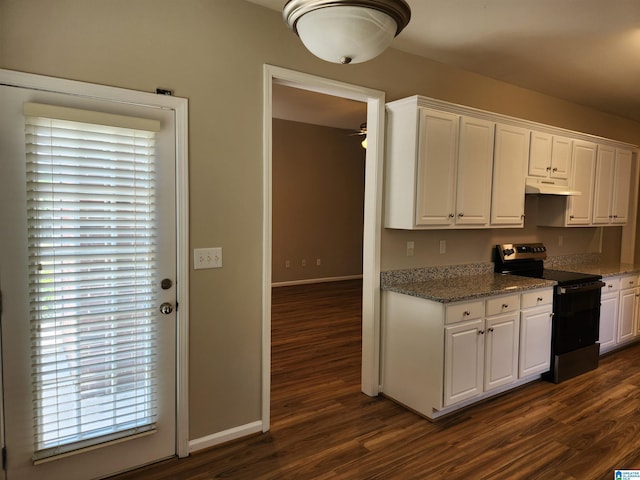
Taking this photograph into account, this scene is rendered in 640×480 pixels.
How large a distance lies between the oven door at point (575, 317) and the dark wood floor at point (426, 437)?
0.32m

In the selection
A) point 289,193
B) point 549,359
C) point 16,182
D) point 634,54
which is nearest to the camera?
point 16,182

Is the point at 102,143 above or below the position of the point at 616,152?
below

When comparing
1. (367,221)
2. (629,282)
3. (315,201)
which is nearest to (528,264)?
(629,282)

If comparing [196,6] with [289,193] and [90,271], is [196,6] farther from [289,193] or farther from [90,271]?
[289,193]

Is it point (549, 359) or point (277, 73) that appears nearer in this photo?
point (277, 73)

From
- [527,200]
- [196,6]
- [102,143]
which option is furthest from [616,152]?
[102,143]

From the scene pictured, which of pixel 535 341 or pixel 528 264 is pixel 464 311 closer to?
pixel 535 341

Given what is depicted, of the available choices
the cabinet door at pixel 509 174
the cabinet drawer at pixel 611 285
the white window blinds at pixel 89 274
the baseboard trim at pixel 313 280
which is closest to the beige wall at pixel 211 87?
the white window blinds at pixel 89 274

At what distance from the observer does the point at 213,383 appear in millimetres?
2506

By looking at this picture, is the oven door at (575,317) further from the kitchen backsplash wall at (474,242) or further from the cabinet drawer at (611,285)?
the kitchen backsplash wall at (474,242)

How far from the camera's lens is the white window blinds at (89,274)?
1.95 meters

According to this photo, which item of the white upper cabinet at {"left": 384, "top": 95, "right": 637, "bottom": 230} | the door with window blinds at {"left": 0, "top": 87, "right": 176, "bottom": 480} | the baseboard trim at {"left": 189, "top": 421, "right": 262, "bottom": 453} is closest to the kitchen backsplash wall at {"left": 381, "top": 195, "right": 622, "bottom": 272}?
the white upper cabinet at {"left": 384, "top": 95, "right": 637, "bottom": 230}

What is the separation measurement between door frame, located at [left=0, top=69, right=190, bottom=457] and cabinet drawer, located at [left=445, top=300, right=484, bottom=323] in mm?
1664

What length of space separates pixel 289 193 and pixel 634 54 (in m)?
5.19
